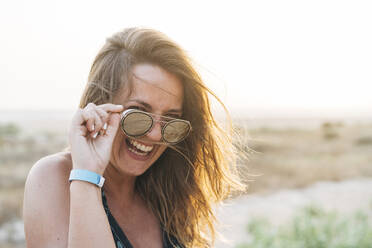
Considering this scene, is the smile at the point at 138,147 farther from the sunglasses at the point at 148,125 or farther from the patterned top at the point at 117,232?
the patterned top at the point at 117,232

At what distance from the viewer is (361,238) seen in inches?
178

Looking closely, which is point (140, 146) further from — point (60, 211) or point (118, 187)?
point (60, 211)

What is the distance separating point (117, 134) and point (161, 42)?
0.54m

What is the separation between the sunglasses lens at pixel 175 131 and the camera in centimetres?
202

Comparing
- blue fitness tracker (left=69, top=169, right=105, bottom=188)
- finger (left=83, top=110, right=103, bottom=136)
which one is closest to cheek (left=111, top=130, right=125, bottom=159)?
finger (left=83, top=110, right=103, bottom=136)

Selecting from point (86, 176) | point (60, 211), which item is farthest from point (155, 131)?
point (60, 211)

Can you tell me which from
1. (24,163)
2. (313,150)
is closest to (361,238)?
(24,163)

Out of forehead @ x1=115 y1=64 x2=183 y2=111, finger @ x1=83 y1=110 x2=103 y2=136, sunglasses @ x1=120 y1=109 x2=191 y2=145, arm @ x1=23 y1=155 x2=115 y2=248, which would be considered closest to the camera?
arm @ x1=23 y1=155 x2=115 y2=248

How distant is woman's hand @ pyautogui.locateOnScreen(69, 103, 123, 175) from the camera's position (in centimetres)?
168

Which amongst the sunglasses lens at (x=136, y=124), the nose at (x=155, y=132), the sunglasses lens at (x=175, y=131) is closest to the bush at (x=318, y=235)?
the sunglasses lens at (x=175, y=131)

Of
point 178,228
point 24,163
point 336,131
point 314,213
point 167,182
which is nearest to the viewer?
point 178,228

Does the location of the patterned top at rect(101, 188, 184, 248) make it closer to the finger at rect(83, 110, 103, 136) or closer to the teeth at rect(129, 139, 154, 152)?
the teeth at rect(129, 139, 154, 152)

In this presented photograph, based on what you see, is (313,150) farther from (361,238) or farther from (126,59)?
(126,59)

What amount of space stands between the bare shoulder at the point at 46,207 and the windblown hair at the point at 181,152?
420 mm
